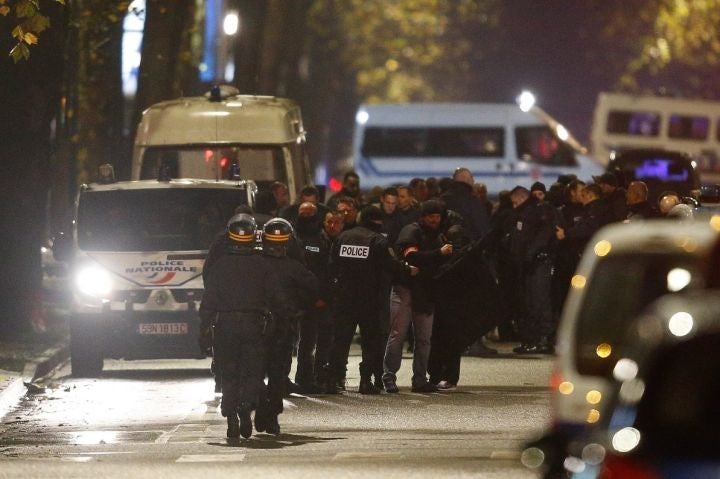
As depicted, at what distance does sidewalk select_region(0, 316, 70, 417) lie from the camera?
60.3 feet

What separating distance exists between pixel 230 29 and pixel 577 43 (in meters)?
28.2

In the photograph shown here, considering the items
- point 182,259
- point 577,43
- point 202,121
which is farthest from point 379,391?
point 577,43

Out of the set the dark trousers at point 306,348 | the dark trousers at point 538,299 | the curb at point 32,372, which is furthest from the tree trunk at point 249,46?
the dark trousers at point 306,348

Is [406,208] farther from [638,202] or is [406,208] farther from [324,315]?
[324,315]

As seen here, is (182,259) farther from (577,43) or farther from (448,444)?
(577,43)

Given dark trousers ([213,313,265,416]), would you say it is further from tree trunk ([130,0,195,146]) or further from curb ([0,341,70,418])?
tree trunk ([130,0,195,146])

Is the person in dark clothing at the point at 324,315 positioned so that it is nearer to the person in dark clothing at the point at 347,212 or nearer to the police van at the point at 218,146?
the person in dark clothing at the point at 347,212

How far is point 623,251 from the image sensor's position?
8828 mm

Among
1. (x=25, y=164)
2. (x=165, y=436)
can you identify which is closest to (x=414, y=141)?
(x=25, y=164)

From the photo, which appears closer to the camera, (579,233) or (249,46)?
(579,233)

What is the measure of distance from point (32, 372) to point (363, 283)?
4203 mm

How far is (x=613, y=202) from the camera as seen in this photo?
68.0 ft

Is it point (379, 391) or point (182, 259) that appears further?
point (182, 259)

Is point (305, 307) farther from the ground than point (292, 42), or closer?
closer
